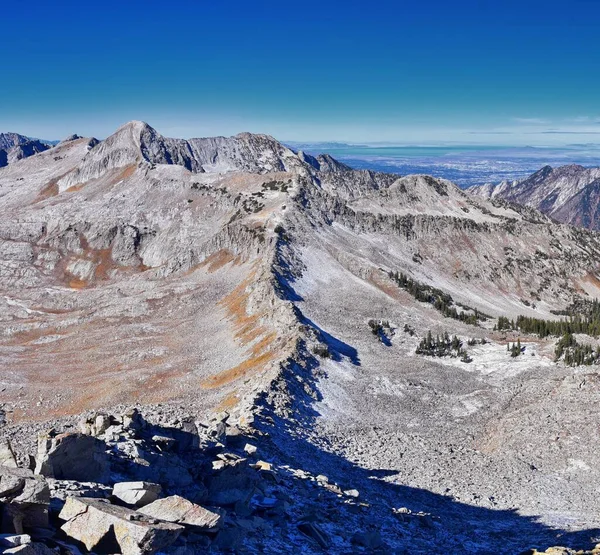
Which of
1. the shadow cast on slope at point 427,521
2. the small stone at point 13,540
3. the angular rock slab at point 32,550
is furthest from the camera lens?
the shadow cast on slope at point 427,521

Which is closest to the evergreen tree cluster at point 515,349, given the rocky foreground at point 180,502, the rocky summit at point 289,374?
the rocky summit at point 289,374

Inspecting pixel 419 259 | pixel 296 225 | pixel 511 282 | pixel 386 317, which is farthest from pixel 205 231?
pixel 511 282

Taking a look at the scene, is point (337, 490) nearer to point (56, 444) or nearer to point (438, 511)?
point (438, 511)

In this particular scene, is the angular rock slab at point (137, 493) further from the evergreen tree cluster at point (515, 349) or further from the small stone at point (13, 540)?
the evergreen tree cluster at point (515, 349)

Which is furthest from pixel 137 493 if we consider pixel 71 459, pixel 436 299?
pixel 436 299

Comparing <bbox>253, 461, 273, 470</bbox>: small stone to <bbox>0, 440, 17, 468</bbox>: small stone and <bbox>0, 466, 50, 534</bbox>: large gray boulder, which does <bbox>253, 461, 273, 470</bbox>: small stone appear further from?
<bbox>0, 466, 50, 534</bbox>: large gray boulder

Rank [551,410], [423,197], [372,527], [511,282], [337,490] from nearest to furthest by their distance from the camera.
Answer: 1. [372,527]
2. [337,490]
3. [551,410]
4. [511,282]
5. [423,197]

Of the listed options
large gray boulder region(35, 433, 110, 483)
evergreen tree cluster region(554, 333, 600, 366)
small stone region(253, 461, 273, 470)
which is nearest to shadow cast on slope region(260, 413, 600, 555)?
small stone region(253, 461, 273, 470)

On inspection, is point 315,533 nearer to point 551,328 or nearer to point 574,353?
point 574,353
